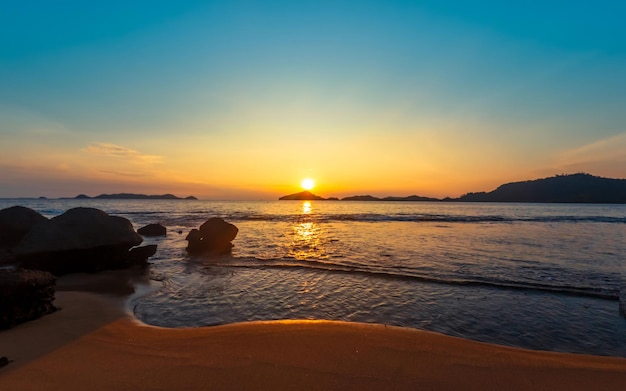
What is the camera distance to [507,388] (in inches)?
157

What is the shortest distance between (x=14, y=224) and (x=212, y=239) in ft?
31.2

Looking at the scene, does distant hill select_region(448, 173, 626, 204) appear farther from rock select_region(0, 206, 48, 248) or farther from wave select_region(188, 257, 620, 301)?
rock select_region(0, 206, 48, 248)

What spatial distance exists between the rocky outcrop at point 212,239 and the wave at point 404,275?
247 centimetres

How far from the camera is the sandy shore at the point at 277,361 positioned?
4.02 meters

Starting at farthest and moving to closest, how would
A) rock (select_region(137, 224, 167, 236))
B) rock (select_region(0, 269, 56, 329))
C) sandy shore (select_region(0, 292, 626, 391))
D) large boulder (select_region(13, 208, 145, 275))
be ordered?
rock (select_region(137, 224, 167, 236)), large boulder (select_region(13, 208, 145, 275)), rock (select_region(0, 269, 56, 329)), sandy shore (select_region(0, 292, 626, 391))

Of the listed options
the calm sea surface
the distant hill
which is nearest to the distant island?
the distant hill

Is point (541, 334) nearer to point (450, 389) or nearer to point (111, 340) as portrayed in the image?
point (450, 389)

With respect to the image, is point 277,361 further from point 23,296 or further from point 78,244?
point 78,244

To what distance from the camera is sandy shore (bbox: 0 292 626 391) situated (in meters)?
4.02

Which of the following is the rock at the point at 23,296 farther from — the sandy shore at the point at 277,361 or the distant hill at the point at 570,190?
the distant hill at the point at 570,190

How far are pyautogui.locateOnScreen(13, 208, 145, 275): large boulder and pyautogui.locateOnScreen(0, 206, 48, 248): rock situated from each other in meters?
4.42


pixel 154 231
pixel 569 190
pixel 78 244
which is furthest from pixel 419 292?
pixel 569 190

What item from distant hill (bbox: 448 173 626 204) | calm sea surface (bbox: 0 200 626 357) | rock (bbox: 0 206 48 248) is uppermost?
distant hill (bbox: 448 173 626 204)

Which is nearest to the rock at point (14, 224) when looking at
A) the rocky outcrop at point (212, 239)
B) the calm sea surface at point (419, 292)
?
the calm sea surface at point (419, 292)
